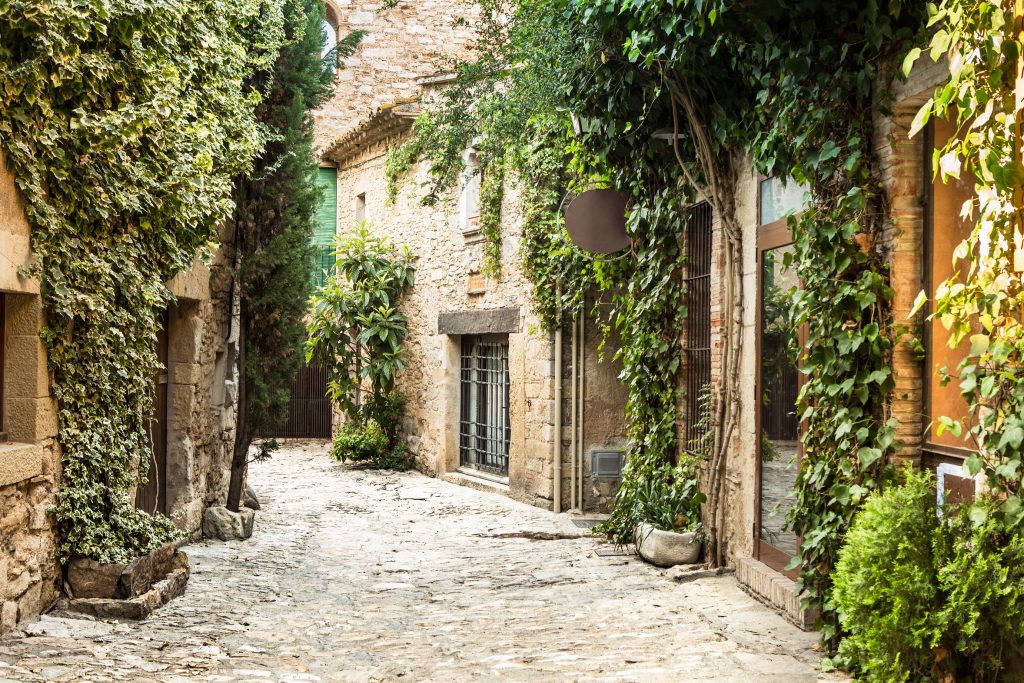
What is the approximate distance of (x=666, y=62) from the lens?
585 cm

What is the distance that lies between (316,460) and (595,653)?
1064cm

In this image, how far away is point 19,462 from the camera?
4.95 m

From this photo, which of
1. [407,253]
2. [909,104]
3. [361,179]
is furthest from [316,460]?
[909,104]

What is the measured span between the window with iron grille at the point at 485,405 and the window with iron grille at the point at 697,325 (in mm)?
4652

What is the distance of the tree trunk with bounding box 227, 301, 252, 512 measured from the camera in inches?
337

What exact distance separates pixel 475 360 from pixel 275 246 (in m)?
4.92

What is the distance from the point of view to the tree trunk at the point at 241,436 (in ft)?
28.1

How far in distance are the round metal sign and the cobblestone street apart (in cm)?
252

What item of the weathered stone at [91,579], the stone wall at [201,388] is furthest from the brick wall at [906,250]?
the stone wall at [201,388]

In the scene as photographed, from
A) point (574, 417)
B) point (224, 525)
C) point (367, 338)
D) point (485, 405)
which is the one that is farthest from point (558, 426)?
point (367, 338)

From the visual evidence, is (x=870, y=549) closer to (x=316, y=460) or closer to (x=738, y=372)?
(x=738, y=372)

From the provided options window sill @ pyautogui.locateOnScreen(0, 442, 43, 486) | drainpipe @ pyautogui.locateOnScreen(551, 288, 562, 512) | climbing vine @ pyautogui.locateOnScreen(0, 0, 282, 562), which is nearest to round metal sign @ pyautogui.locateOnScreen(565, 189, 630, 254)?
drainpipe @ pyautogui.locateOnScreen(551, 288, 562, 512)

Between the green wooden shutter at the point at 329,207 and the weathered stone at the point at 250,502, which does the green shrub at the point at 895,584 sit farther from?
the green wooden shutter at the point at 329,207

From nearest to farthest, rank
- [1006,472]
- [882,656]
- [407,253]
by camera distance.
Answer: [1006,472] → [882,656] → [407,253]
